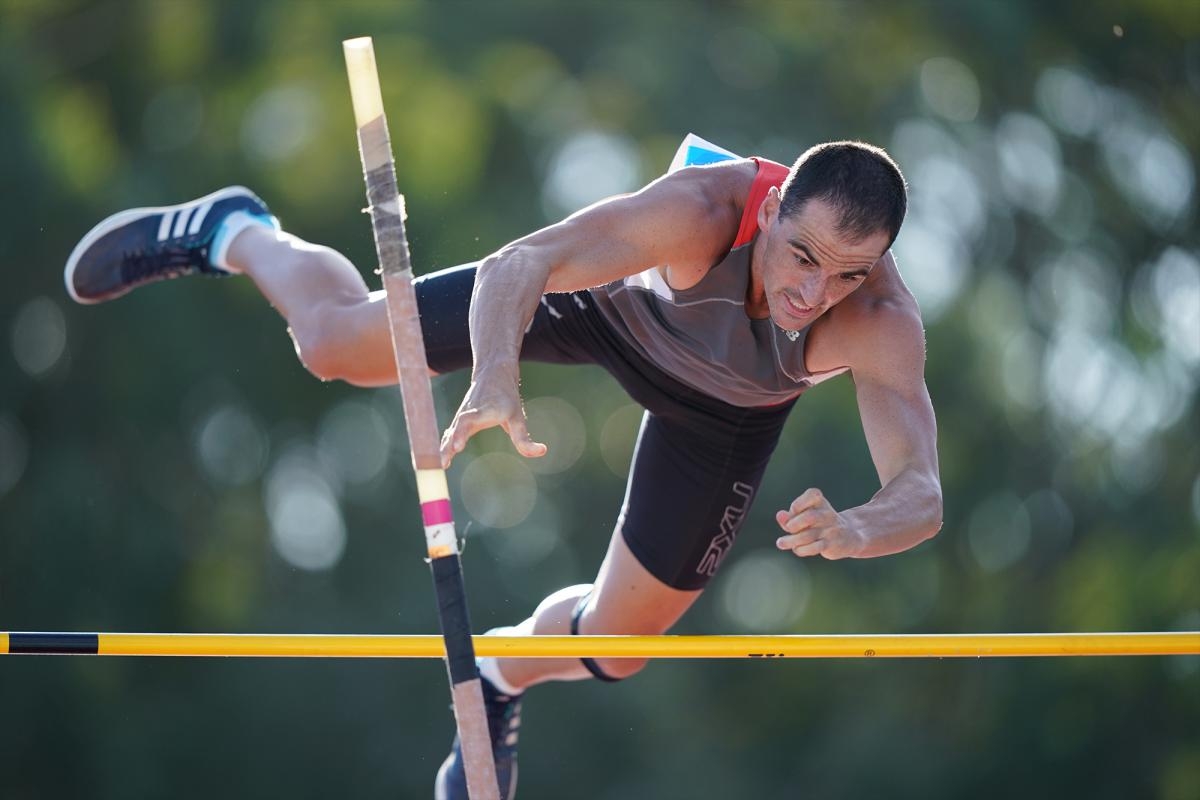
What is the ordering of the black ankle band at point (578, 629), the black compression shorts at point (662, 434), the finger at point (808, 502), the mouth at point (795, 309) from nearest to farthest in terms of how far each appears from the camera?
the finger at point (808, 502) → the mouth at point (795, 309) → the black compression shorts at point (662, 434) → the black ankle band at point (578, 629)

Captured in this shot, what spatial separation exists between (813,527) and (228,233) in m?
2.22

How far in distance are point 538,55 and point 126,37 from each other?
3.46m

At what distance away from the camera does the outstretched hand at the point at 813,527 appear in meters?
3.21

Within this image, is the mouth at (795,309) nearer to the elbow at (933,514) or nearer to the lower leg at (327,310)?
the elbow at (933,514)

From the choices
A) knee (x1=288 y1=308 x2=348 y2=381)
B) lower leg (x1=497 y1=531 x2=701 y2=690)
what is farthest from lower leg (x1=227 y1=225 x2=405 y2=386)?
lower leg (x1=497 y1=531 x2=701 y2=690)

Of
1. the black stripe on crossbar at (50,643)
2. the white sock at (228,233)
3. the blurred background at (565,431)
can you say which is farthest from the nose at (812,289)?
the blurred background at (565,431)

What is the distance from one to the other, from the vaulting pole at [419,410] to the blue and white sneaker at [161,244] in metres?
1.87

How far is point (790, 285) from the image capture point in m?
3.75

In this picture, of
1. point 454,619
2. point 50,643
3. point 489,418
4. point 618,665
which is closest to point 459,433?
point 489,418

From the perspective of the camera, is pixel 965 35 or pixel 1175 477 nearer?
pixel 1175 477

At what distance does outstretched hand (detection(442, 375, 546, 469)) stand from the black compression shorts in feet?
3.43

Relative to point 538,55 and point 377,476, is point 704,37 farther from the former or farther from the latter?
point 377,476

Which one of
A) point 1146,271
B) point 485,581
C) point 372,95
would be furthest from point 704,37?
point 372,95

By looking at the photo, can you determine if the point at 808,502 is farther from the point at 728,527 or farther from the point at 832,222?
the point at 728,527
